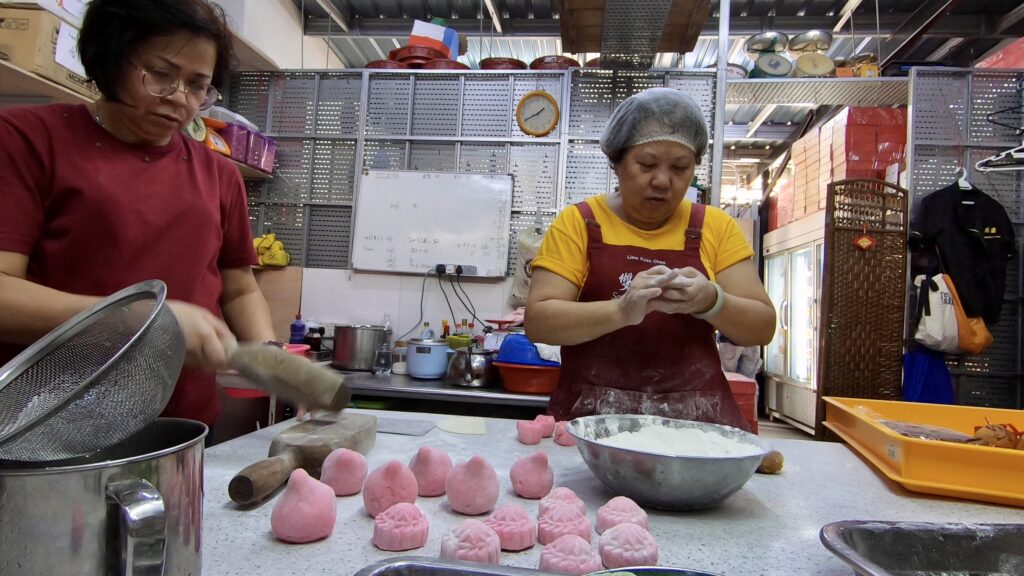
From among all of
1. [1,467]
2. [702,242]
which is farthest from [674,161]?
[1,467]

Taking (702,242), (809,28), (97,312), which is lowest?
(97,312)

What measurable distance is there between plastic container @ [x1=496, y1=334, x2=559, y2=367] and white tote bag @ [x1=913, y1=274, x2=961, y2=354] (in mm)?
3304

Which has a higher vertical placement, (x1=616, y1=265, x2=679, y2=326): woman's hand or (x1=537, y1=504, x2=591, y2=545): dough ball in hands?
(x1=616, y1=265, x2=679, y2=326): woman's hand

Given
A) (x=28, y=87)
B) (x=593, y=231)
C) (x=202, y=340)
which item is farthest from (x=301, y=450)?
(x=28, y=87)

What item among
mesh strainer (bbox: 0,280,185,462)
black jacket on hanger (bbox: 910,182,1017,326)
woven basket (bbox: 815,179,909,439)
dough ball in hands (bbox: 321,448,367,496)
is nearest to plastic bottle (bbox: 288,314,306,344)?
dough ball in hands (bbox: 321,448,367,496)

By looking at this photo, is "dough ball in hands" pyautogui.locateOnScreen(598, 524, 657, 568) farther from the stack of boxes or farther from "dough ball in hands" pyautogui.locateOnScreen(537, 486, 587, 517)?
the stack of boxes

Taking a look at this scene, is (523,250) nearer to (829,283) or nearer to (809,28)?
(829,283)

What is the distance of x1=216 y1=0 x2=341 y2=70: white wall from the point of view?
501cm

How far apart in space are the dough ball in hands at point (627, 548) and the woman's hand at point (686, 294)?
31.6 inches

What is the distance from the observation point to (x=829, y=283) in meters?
4.84

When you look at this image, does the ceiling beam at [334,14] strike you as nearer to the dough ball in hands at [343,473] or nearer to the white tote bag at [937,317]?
the dough ball in hands at [343,473]

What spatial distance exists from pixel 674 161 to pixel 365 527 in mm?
1359

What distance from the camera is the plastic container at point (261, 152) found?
4.59m

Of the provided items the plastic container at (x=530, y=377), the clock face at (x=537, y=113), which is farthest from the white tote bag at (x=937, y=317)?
the clock face at (x=537, y=113)
